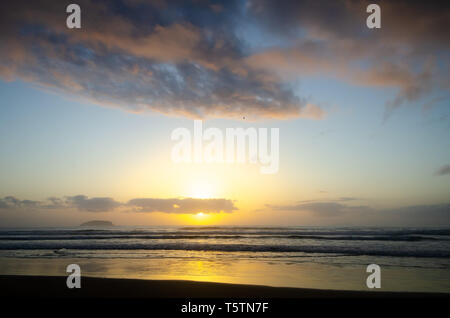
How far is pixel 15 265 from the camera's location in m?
17.9

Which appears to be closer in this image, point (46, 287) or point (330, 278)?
point (46, 287)

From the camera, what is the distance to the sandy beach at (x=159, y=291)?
10.2 meters

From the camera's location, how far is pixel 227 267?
16797 mm

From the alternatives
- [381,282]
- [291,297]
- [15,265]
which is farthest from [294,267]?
[15,265]

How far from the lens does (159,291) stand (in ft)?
35.7

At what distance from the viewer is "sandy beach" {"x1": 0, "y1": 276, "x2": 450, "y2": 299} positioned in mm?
10250
